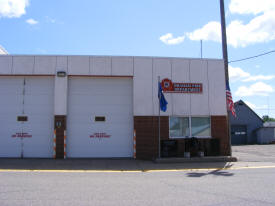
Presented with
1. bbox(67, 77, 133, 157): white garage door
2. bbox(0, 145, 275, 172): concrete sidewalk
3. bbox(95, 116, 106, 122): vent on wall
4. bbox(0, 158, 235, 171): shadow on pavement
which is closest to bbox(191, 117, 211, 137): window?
bbox(0, 145, 275, 172): concrete sidewalk

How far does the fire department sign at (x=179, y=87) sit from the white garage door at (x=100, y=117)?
1.91m

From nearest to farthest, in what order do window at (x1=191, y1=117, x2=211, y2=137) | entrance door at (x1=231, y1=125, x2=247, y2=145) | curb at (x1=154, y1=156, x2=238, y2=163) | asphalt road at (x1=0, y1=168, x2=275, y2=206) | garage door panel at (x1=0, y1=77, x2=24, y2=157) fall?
asphalt road at (x1=0, y1=168, x2=275, y2=206)
curb at (x1=154, y1=156, x2=238, y2=163)
garage door panel at (x1=0, y1=77, x2=24, y2=157)
window at (x1=191, y1=117, x2=211, y2=137)
entrance door at (x1=231, y1=125, x2=247, y2=145)

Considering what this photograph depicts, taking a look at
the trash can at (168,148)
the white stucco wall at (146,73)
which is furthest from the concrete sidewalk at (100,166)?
the white stucco wall at (146,73)

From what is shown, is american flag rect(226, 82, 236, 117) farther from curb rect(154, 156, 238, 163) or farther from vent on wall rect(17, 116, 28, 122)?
vent on wall rect(17, 116, 28, 122)

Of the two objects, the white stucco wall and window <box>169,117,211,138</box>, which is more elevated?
the white stucco wall

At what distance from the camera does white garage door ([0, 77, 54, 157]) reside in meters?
14.9

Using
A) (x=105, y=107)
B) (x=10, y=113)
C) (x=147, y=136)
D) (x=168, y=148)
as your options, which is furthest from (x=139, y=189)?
(x=10, y=113)

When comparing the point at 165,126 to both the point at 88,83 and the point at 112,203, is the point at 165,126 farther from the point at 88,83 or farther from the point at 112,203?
the point at 112,203

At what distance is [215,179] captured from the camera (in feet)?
30.7

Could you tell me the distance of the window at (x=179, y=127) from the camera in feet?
50.7

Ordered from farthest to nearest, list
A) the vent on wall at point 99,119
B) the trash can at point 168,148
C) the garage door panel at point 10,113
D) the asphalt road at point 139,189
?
the vent on wall at point 99,119 → the trash can at point 168,148 → the garage door panel at point 10,113 → the asphalt road at point 139,189

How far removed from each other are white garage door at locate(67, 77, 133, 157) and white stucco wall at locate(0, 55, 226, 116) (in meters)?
0.56

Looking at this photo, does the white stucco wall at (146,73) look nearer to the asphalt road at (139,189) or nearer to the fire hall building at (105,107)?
the fire hall building at (105,107)

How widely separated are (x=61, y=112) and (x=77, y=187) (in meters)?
7.55
